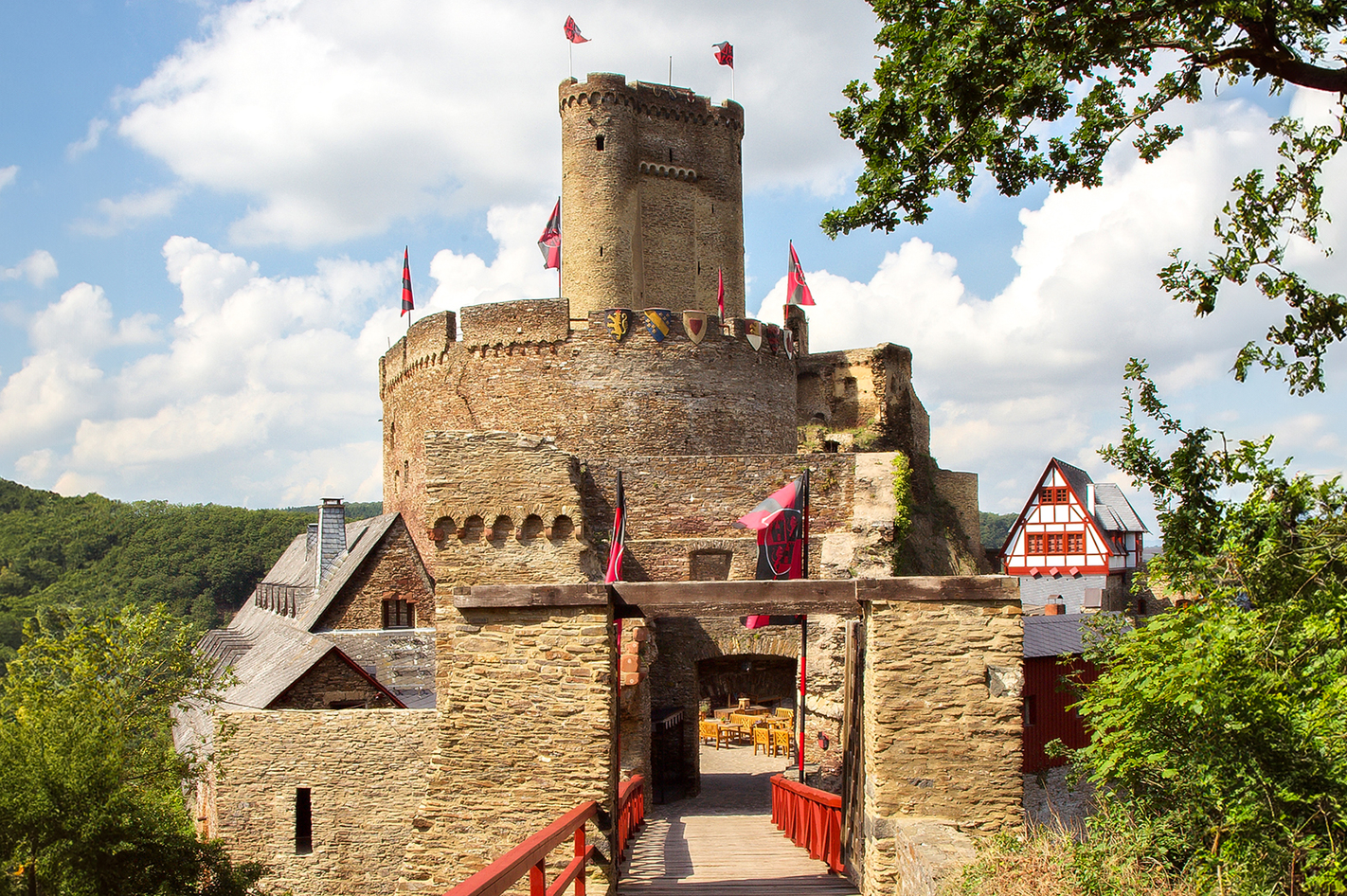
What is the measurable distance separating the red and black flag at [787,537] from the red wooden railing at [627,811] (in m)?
4.21

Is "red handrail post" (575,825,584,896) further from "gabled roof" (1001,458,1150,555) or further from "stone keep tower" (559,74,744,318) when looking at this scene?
"gabled roof" (1001,458,1150,555)

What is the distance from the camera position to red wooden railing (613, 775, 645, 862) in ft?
31.0

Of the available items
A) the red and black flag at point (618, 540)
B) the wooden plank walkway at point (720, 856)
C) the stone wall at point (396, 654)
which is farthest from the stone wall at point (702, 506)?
the stone wall at point (396, 654)

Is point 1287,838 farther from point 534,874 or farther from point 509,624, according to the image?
point 509,624

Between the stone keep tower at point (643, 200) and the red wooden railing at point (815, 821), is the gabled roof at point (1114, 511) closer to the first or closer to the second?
the stone keep tower at point (643, 200)

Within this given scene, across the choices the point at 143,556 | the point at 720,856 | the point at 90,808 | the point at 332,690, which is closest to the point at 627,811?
the point at 720,856

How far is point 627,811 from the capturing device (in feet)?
37.4

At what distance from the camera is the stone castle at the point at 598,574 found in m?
8.43

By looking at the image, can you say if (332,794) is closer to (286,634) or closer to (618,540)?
(618,540)

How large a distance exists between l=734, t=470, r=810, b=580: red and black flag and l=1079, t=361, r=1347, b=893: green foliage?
563 cm

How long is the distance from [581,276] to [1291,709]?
86.0 ft

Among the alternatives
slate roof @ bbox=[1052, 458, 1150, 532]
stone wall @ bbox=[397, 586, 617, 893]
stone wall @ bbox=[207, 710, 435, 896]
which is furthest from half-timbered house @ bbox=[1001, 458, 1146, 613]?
stone wall @ bbox=[397, 586, 617, 893]

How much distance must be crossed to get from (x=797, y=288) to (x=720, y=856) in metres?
18.5

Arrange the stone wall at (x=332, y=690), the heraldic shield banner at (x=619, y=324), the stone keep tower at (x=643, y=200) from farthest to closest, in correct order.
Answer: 1. the stone keep tower at (x=643, y=200)
2. the heraldic shield banner at (x=619, y=324)
3. the stone wall at (x=332, y=690)
